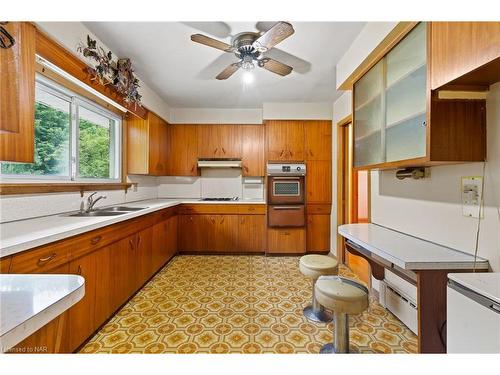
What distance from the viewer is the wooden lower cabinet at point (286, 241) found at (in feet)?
11.8

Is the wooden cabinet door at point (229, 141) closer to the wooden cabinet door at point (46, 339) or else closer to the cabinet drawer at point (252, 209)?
the cabinet drawer at point (252, 209)

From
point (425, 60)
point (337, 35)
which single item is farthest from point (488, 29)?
point (337, 35)

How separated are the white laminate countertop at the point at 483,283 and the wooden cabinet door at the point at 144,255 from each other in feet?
8.10

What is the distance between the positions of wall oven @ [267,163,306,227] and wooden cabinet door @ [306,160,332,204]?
108 mm

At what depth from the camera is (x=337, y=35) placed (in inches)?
76.8

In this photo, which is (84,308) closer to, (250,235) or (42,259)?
(42,259)

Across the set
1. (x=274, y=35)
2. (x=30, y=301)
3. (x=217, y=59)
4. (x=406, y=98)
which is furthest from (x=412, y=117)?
(x=30, y=301)

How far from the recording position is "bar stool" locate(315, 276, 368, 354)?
1327 mm

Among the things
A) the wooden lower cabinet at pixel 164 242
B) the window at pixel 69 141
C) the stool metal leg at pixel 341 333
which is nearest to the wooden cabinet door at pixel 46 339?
the window at pixel 69 141

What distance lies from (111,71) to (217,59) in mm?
1045

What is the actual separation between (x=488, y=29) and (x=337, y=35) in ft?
4.17

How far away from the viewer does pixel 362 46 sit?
1.88 meters

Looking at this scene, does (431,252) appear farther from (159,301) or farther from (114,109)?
(114,109)

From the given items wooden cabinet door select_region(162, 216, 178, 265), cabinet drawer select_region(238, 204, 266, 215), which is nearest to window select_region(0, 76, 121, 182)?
wooden cabinet door select_region(162, 216, 178, 265)
